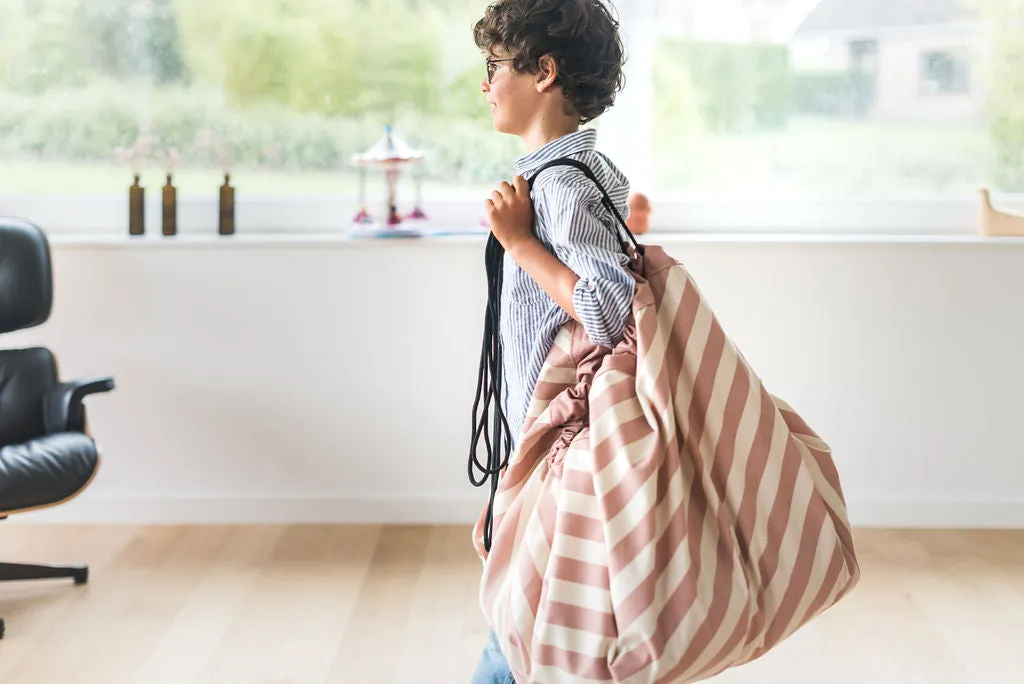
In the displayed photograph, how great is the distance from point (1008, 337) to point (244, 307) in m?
2.23

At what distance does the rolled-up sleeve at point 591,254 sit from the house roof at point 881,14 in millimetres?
2233

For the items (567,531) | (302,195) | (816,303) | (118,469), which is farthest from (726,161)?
(567,531)

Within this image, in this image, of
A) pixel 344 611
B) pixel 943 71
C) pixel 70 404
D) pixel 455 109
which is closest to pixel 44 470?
pixel 70 404

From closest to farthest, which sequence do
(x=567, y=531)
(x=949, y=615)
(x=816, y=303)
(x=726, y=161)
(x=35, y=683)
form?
(x=567, y=531) < (x=35, y=683) < (x=949, y=615) < (x=816, y=303) < (x=726, y=161)

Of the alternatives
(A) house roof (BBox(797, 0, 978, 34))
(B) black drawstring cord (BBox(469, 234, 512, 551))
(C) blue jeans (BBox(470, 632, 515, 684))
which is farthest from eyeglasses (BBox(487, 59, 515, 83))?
(A) house roof (BBox(797, 0, 978, 34))

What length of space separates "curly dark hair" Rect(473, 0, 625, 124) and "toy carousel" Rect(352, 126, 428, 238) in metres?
1.70

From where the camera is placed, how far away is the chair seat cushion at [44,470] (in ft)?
8.72

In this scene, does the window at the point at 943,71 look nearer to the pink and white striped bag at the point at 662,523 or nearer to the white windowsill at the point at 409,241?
the white windowsill at the point at 409,241

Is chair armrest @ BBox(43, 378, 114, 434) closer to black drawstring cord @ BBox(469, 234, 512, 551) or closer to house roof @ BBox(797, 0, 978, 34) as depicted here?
black drawstring cord @ BBox(469, 234, 512, 551)

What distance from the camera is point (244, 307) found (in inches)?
131

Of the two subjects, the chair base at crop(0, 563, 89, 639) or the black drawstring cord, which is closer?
the black drawstring cord

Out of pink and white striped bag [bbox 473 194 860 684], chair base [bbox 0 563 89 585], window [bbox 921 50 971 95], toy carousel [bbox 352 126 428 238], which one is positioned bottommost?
chair base [bbox 0 563 89 585]

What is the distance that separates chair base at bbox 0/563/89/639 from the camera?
284cm

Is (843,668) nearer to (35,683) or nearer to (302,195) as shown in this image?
(35,683)
